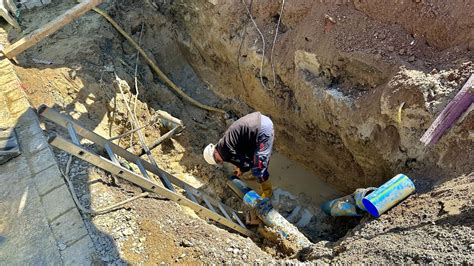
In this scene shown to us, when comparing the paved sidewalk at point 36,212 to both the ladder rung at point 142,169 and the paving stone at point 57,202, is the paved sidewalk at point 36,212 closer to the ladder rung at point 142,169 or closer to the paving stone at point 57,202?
the paving stone at point 57,202

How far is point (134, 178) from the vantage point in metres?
3.86

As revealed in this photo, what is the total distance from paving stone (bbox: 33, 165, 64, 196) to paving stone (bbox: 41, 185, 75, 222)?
0.07 m

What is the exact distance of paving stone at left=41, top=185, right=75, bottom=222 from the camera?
4.11 metres

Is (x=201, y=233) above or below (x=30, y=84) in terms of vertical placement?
below

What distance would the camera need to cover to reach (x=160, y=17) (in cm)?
757

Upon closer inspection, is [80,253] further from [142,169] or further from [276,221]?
[276,221]

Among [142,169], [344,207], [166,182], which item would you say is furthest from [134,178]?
[344,207]

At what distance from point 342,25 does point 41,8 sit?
5.74 meters

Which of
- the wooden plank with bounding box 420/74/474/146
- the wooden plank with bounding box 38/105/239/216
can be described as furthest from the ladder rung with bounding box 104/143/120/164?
the wooden plank with bounding box 420/74/474/146

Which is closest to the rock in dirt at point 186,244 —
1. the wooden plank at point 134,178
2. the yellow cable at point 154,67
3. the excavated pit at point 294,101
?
the excavated pit at point 294,101

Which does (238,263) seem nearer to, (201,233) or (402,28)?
(201,233)

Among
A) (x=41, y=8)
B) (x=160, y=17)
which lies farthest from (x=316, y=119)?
(x=41, y=8)

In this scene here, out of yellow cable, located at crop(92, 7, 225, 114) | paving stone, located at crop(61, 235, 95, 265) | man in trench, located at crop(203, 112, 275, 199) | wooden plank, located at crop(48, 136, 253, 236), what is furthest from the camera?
yellow cable, located at crop(92, 7, 225, 114)

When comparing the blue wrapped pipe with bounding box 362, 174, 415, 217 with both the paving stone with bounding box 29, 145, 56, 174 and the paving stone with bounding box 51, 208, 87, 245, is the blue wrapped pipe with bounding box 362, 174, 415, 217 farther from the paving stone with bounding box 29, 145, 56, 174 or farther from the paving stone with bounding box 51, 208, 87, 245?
the paving stone with bounding box 29, 145, 56, 174
